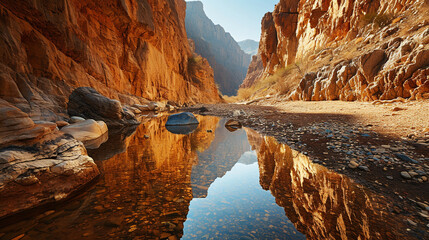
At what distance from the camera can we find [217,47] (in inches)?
3814

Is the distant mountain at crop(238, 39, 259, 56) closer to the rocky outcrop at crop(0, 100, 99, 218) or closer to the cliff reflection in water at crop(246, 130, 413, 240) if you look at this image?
the cliff reflection in water at crop(246, 130, 413, 240)

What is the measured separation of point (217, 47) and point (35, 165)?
104 metres

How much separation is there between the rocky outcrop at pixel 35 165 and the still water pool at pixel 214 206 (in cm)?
19

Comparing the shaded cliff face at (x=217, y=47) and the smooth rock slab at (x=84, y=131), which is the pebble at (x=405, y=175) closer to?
the smooth rock slab at (x=84, y=131)

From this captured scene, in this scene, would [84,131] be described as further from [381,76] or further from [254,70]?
[254,70]

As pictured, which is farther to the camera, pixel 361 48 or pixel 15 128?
pixel 361 48

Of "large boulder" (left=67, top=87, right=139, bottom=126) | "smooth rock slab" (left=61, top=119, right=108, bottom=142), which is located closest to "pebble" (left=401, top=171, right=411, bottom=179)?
"smooth rock slab" (left=61, top=119, right=108, bottom=142)

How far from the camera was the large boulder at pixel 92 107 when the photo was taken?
6.54 meters

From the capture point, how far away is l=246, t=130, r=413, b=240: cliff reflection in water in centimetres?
156

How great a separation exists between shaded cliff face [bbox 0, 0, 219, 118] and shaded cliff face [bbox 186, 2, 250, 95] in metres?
61.7

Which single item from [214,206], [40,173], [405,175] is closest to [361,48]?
[405,175]

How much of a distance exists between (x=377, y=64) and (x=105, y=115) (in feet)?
42.1

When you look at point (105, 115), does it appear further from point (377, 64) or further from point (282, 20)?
point (282, 20)

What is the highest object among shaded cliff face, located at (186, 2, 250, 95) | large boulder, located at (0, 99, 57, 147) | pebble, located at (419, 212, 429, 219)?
shaded cliff face, located at (186, 2, 250, 95)
